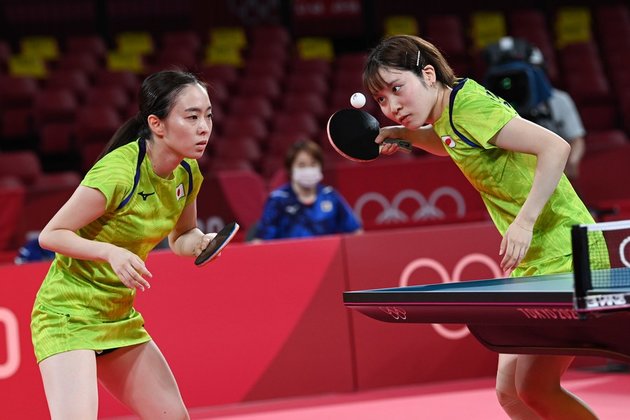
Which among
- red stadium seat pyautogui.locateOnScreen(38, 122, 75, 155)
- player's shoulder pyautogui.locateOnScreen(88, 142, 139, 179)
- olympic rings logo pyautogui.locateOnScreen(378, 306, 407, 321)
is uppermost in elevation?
red stadium seat pyautogui.locateOnScreen(38, 122, 75, 155)

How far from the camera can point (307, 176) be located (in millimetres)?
6387

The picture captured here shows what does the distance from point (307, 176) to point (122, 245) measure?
10.7 ft

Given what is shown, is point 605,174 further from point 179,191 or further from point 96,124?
point 179,191

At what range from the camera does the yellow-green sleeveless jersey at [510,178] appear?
119 inches

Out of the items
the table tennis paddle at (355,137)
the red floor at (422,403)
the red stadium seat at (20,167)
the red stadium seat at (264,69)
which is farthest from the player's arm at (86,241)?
the red stadium seat at (264,69)

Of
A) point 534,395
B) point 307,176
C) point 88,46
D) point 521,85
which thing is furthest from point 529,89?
point 88,46

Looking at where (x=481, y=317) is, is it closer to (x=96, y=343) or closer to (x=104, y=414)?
(x=96, y=343)


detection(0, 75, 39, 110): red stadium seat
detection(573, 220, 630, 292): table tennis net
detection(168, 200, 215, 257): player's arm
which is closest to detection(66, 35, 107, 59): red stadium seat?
detection(0, 75, 39, 110): red stadium seat

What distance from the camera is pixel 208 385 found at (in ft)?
18.0

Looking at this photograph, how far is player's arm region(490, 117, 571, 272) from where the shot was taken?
2.81 m

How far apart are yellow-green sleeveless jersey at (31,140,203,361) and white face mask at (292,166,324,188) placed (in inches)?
124

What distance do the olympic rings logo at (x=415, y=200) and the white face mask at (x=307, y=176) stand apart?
1.44 metres

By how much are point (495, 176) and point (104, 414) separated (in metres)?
3.22

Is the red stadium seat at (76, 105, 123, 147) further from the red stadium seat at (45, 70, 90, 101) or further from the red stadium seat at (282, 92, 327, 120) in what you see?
the red stadium seat at (282, 92, 327, 120)
